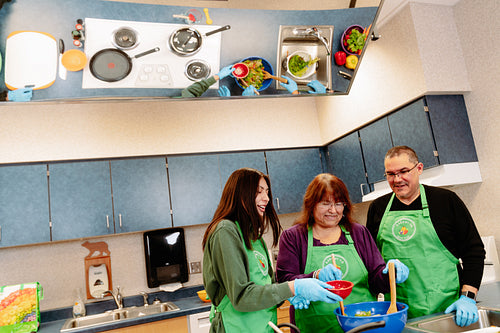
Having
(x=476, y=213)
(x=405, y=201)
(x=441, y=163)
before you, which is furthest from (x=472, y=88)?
(x=405, y=201)

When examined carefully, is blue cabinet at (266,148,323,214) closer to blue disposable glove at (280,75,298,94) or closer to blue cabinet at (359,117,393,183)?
blue cabinet at (359,117,393,183)

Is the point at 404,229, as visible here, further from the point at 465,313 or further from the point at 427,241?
the point at 465,313

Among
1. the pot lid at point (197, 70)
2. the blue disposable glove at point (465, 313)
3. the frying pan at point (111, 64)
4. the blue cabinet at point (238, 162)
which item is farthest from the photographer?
the blue cabinet at point (238, 162)

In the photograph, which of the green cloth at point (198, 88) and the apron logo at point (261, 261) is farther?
the apron logo at point (261, 261)

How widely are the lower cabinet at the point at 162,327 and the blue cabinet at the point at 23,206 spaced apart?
3.26 ft

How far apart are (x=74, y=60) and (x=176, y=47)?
0.97 ft

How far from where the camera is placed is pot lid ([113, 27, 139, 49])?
1.18 meters

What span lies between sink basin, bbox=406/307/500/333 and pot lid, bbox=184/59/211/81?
1197 millimetres

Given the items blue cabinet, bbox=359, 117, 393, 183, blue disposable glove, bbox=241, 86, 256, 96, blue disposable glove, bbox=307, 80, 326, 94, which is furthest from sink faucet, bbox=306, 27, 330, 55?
blue cabinet, bbox=359, 117, 393, 183

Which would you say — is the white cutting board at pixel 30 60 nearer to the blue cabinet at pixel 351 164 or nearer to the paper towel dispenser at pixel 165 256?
the paper towel dispenser at pixel 165 256

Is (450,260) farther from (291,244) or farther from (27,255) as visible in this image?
(27,255)

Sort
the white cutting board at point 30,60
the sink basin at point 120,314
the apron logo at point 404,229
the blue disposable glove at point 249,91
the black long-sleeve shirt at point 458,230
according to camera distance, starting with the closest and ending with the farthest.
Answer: the white cutting board at point 30,60 → the blue disposable glove at point 249,91 → the black long-sleeve shirt at point 458,230 → the apron logo at point 404,229 → the sink basin at point 120,314

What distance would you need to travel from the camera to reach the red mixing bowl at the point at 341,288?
4.72 ft

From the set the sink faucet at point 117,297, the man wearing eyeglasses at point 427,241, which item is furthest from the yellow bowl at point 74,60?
the sink faucet at point 117,297
